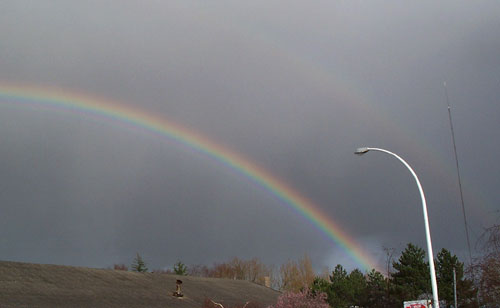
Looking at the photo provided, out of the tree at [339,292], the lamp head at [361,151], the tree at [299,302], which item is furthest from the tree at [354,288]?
the lamp head at [361,151]

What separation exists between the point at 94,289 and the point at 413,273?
3084 cm

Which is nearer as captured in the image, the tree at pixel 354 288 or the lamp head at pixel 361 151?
the lamp head at pixel 361 151

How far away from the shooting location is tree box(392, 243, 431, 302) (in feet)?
163

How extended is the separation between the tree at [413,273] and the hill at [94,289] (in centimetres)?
1305

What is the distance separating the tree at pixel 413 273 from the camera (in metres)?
49.5

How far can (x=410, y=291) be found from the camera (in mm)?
48281

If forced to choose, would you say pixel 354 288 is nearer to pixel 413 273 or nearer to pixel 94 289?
pixel 413 273

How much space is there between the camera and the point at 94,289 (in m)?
35.8

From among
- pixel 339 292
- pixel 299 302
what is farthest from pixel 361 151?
pixel 339 292

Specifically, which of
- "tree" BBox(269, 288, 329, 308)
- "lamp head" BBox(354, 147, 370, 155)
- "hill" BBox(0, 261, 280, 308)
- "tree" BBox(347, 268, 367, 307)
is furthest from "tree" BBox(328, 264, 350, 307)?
"lamp head" BBox(354, 147, 370, 155)

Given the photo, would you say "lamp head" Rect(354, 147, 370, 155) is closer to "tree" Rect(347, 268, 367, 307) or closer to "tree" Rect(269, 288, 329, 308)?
"tree" Rect(269, 288, 329, 308)

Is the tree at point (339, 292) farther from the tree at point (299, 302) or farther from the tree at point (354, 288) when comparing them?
the tree at point (299, 302)

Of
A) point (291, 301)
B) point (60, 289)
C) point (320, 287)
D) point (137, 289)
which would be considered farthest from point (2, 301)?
point (320, 287)

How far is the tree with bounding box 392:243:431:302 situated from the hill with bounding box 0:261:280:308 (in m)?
13.1
